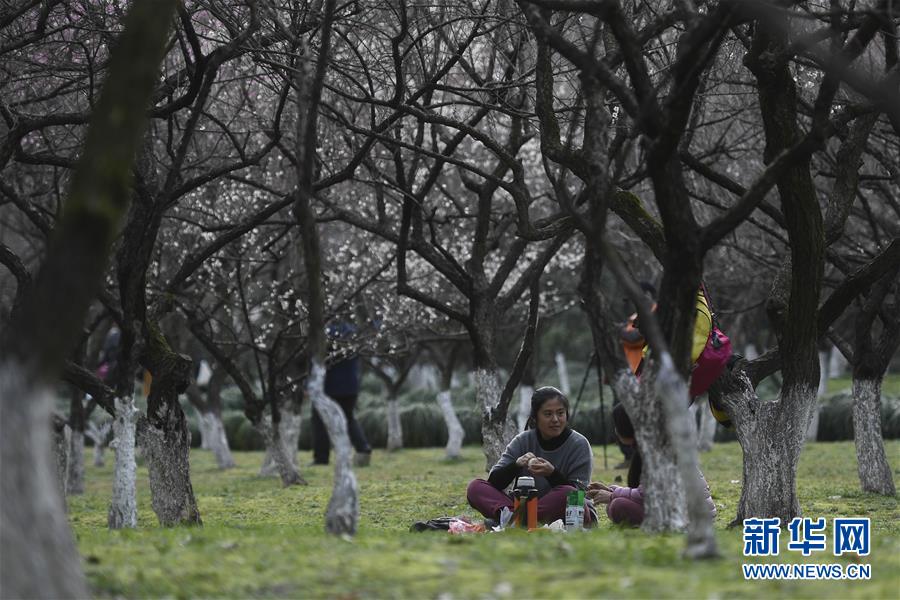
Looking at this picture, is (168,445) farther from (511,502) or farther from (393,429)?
(393,429)

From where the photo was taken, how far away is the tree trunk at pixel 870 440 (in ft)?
44.6

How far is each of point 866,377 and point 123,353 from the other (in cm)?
777

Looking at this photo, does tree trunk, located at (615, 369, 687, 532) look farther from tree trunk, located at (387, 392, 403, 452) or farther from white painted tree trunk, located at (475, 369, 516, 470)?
tree trunk, located at (387, 392, 403, 452)

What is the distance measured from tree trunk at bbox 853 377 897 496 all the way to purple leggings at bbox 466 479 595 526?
219 inches

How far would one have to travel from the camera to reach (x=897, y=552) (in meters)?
7.05

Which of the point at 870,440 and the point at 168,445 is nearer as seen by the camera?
the point at 168,445

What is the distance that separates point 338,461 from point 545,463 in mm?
2503

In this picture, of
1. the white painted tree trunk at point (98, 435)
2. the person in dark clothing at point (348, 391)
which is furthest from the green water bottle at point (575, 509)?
the white painted tree trunk at point (98, 435)

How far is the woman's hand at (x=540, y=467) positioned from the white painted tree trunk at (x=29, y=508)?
4.70m

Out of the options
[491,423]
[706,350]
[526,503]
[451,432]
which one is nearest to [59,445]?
[491,423]

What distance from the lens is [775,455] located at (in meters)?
9.19

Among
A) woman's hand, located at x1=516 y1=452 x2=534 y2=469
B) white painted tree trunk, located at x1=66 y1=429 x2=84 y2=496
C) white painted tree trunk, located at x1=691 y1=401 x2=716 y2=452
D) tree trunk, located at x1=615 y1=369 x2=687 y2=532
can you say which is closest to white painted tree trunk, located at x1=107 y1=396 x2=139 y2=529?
woman's hand, located at x1=516 y1=452 x2=534 y2=469

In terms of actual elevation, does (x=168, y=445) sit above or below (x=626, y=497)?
above

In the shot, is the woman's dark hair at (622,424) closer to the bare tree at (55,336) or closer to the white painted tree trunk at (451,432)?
the bare tree at (55,336)
